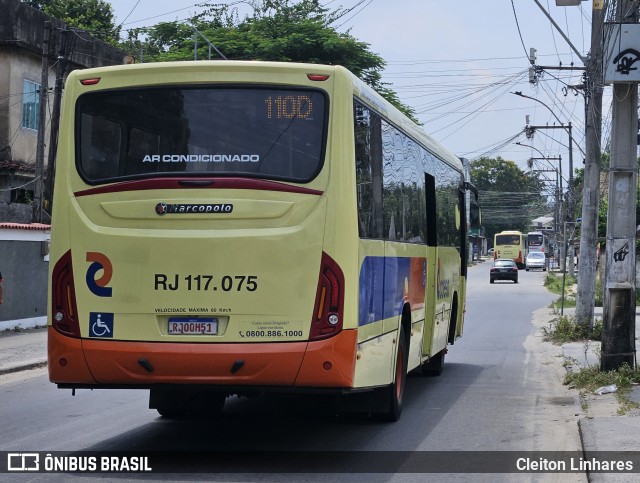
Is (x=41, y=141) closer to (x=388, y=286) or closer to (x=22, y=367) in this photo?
(x=22, y=367)

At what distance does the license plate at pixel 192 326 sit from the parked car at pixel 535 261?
88395 mm

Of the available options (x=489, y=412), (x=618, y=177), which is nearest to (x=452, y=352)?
(x=618, y=177)

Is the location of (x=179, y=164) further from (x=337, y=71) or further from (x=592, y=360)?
(x=592, y=360)

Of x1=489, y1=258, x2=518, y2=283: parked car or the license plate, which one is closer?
the license plate

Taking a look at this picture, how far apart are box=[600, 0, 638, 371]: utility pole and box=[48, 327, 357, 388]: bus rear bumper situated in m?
6.60

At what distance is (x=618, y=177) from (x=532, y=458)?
6.10 meters

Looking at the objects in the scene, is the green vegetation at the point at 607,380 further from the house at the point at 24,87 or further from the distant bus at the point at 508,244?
the distant bus at the point at 508,244

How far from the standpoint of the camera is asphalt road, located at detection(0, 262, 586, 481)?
930 centimetres

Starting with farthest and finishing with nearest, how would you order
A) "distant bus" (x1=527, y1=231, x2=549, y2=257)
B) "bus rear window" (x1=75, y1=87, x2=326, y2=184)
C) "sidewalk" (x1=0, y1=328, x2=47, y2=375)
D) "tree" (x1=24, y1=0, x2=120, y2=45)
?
1. "distant bus" (x1=527, y1=231, x2=549, y2=257)
2. "tree" (x1=24, y1=0, x2=120, y2=45)
3. "sidewalk" (x1=0, y1=328, x2=47, y2=375)
4. "bus rear window" (x1=75, y1=87, x2=326, y2=184)

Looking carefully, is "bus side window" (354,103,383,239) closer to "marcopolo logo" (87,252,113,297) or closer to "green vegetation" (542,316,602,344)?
"marcopolo logo" (87,252,113,297)

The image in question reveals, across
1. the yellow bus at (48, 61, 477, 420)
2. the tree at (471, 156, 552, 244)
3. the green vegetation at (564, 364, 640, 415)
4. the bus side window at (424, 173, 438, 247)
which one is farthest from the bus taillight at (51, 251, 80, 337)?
the tree at (471, 156, 552, 244)

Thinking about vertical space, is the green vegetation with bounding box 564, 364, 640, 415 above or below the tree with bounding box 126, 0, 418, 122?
below

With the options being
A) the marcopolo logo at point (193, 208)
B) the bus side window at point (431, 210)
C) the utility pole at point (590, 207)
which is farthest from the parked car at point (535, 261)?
the marcopolo logo at point (193, 208)

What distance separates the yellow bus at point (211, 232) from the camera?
827 centimetres
